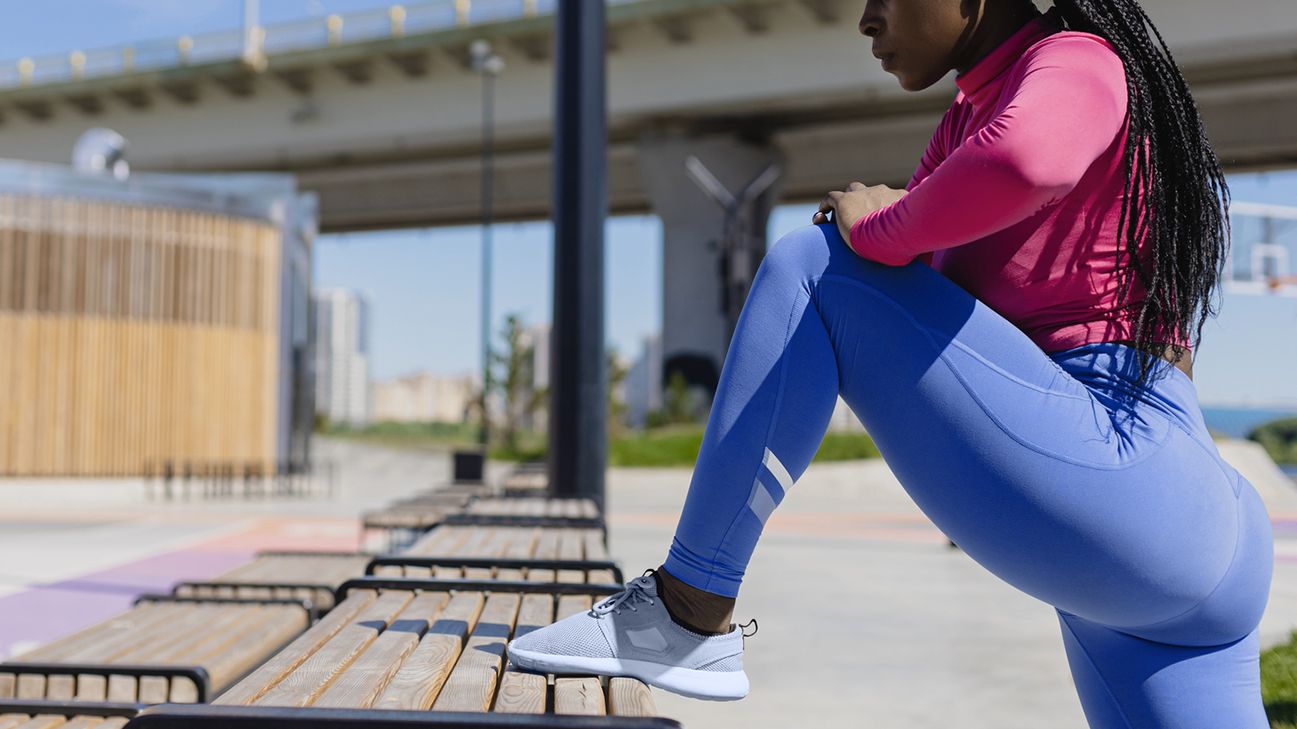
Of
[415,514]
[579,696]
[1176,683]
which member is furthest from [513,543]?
[415,514]

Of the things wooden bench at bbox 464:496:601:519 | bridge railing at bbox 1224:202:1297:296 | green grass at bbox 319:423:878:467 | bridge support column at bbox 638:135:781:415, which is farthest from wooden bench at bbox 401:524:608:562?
bridge railing at bbox 1224:202:1297:296

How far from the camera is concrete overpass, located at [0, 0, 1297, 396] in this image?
89.9 feet

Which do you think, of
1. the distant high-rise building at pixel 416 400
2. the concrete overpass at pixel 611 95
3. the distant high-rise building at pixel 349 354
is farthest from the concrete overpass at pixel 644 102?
the distant high-rise building at pixel 416 400

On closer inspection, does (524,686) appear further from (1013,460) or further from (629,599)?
(1013,460)

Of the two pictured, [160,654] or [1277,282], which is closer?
[160,654]

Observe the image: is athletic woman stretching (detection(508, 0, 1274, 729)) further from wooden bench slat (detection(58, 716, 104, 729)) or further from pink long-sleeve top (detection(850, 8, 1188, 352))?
wooden bench slat (detection(58, 716, 104, 729))

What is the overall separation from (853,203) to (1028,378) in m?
0.37

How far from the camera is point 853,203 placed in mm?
1825

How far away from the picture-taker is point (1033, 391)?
169cm

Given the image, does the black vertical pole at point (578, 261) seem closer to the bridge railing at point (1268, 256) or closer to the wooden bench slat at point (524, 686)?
the wooden bench slat at point (524, 686)

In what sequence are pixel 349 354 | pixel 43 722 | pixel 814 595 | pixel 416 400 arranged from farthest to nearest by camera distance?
pixel 416 400, pixel 349 354, pixel 814 595, pixel 43 722

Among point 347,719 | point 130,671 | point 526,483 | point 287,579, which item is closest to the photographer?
point 347,719

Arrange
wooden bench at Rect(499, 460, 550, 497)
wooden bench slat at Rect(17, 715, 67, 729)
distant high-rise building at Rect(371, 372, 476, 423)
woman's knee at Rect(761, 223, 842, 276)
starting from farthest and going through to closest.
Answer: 1. distant high-rise building at Rect(371, 372, 476, 423)
2. wooden bench at Rect(499, 460, 550, 497)
3. wooden bench slat at Rect(17, 715, 67, 729)
4. woman's knee at Rect(761, 223, 842, 276)

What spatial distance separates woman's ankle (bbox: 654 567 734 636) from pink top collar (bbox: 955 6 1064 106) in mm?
900
